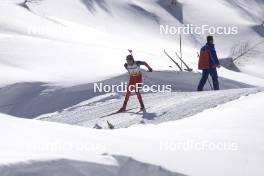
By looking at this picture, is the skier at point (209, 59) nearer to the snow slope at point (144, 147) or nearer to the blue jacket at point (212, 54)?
the blue jacket at point (212, 54)

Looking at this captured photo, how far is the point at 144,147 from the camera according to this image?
7289 millimetres

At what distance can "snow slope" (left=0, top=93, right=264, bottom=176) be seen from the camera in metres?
6.16

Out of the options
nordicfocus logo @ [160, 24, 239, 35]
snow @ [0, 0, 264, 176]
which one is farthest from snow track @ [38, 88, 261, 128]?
nordicfocus logo @ [160, 24, 239, 35]

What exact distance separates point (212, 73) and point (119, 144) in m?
7.55

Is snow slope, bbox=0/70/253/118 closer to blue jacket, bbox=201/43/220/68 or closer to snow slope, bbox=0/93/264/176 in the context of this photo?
blue jacket, bbox=201/43/220/68

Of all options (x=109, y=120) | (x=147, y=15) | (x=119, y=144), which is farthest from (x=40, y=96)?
(x=147, y=15)

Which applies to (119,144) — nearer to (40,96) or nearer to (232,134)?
(232,134)

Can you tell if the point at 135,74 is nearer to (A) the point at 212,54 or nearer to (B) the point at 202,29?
(A) the point at 212,54

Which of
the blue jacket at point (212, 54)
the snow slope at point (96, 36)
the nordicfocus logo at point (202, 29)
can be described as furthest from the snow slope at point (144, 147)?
the nordicfocus logo at point (202, 29)

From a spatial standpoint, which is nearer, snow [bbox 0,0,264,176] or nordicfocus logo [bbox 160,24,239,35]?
snow [bbox 0,0,264,176]

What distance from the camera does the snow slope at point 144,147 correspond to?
6.16m

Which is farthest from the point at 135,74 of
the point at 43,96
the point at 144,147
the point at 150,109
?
the point at 144,147

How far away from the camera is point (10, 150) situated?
630cm

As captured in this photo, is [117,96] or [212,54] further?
[117,96]
